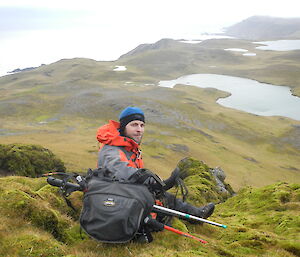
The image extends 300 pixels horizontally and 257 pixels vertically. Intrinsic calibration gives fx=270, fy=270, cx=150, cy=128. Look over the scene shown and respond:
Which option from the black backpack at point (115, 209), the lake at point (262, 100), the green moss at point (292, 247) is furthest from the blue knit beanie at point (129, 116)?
the lake at point (262, 100)

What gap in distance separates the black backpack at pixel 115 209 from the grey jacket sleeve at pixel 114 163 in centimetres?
38

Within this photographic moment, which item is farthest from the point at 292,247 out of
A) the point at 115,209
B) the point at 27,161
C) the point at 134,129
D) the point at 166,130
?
the point at 166,130

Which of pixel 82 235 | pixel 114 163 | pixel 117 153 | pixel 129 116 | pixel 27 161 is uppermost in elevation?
pixel 129 116

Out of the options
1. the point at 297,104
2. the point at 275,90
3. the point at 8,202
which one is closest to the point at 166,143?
the point at 8,202

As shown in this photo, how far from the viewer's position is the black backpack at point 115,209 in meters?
7.05

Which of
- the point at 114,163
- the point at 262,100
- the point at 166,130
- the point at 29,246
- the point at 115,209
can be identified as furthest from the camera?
the point at 262,100

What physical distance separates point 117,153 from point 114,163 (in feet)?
1.90

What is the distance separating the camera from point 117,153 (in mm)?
8828

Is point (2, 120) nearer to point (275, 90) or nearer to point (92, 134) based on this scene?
point (92, 134)

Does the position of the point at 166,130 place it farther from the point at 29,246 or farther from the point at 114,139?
the point at 29,246

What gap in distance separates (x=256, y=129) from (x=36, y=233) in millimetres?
110809

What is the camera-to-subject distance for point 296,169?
2923 inches

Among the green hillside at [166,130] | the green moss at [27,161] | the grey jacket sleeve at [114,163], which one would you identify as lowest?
the green hillside at [166,130]

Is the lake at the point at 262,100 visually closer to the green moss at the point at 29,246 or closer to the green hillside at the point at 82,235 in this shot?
the green hillside at the point at 82,235
